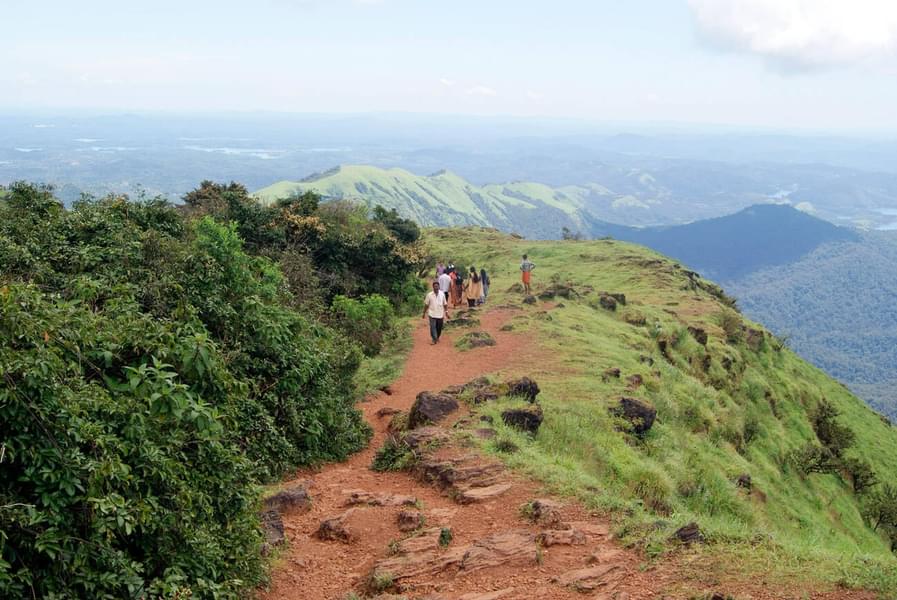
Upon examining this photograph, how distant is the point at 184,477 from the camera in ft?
21.9

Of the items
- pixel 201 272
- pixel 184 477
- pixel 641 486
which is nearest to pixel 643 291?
pixel 641 486

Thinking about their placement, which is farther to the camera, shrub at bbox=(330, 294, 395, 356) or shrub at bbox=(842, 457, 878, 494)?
shrub at bbox=(842, 457, 878, 494)

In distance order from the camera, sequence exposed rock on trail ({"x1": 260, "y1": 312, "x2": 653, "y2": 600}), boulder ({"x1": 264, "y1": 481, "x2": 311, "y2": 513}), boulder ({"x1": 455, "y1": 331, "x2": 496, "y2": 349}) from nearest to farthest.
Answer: exposed rock on trail ({"x1": 260, "y1": 312, "x2": 653, "y2": 600})
boulder ({"x1": 264, "y1": 481, "x2": 311, "y2": 513})
boulder ({"x1": 455, "y1": 331, "x2": 496, "y2": 349})

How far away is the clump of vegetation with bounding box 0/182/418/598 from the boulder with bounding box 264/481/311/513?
0.87 meters

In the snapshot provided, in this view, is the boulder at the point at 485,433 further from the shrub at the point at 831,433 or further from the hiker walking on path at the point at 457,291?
the shrub at the point at 831,433

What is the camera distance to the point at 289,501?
948 cm

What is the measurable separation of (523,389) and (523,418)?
1593mm

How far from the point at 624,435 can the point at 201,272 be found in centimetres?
868

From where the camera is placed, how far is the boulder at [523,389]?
13914 millimetres

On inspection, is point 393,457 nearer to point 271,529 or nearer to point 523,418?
point 523,418

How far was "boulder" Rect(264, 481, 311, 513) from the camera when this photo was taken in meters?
9.38

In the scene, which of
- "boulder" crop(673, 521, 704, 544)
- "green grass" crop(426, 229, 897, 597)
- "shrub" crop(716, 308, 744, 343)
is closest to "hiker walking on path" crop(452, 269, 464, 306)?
"green grass" crop(426, 229, 897, 597)

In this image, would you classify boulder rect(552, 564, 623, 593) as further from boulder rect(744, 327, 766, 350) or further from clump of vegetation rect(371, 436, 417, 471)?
boulder rect(744, 327, 766, 350)

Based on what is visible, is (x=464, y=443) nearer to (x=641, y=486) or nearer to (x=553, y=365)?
(x=641, y=486)
